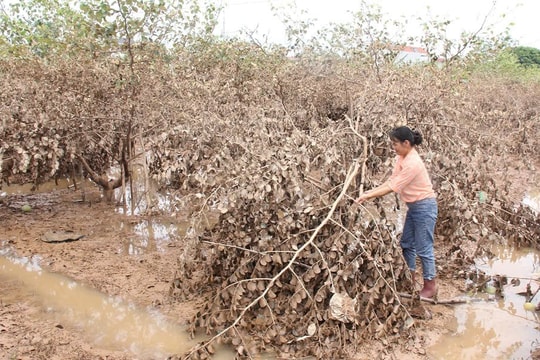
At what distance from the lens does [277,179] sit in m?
3.96

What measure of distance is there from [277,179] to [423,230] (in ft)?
4.53

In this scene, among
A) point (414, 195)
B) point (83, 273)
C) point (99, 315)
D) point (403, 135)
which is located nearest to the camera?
point (403, 135)

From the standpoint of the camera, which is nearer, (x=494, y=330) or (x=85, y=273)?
(x=494, y=330)

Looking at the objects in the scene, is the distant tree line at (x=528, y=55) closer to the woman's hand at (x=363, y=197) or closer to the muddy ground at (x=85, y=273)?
the muddy ground at (x=85, y=273)

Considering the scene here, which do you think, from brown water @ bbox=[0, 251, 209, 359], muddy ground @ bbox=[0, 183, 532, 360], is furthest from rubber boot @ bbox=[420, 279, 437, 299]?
brown water @ bbox=[0, 251, 209, 359]

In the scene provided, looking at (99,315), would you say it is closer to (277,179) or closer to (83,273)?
(83,273)

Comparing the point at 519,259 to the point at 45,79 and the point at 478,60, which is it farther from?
the point at 45,79

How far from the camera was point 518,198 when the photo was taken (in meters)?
8.23

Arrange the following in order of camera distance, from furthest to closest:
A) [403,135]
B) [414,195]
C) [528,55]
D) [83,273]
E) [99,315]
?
[528,55] → [83,273] → [99,315] → [414,195] → [403,135]

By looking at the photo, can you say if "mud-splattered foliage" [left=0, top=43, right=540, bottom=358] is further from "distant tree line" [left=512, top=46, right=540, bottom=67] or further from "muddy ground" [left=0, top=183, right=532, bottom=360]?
"distant tree line" [left=512, top=46, right=540, bottom=67]

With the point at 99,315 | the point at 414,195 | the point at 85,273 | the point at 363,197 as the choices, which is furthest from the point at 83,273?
the point at 414,195

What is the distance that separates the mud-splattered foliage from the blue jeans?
223 millimetres

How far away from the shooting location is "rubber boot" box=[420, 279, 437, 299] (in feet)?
14.5

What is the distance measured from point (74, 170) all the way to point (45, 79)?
168 centimetres
